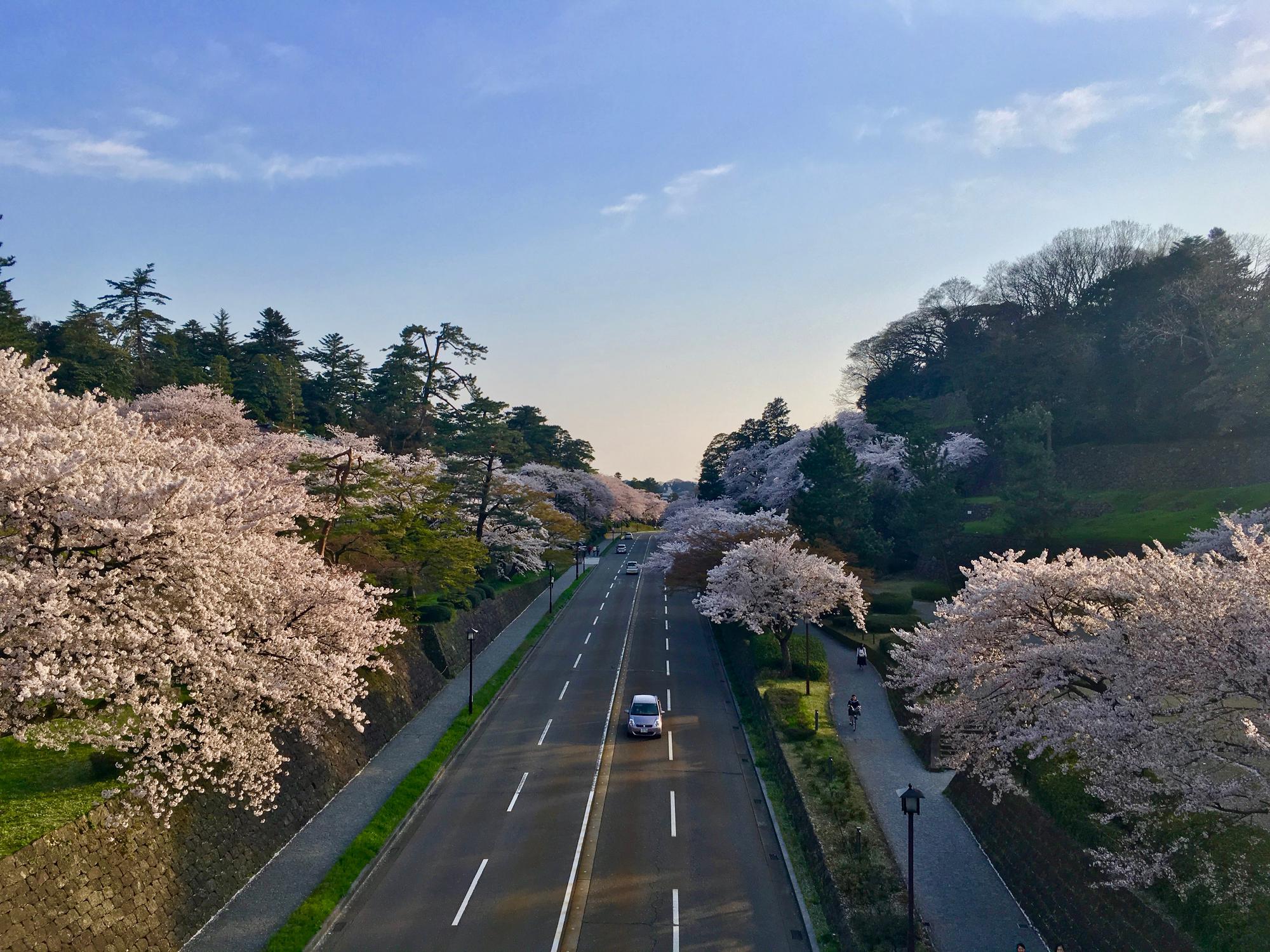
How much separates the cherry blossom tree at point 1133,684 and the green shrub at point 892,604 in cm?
2290

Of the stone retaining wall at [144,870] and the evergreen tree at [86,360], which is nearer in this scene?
the stone retaining wall at [144,870]

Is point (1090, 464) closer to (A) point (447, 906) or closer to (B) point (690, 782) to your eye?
(B) point (690, 782)

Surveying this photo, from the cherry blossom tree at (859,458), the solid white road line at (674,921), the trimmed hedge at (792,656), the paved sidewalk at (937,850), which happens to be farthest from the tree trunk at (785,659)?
the cherry blossom tree at (859,458)

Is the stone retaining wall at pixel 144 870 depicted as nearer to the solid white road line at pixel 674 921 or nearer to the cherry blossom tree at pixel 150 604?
the cherry blossom tree at pixel 150 604

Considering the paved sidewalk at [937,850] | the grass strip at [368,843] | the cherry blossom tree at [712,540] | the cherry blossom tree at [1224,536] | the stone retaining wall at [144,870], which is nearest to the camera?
the stone retaining wall at [144,870]

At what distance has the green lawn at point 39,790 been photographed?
12.2 m

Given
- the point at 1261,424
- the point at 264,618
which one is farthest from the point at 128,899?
the point at 1261,424

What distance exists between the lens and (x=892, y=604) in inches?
1571

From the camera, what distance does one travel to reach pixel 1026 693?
1452cm

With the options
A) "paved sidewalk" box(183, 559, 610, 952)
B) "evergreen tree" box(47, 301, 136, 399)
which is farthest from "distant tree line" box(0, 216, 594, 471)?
"paved sidewalk" box(183, 559, 610, 952)

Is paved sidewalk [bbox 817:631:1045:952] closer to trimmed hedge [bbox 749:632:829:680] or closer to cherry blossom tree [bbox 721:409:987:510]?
trimmed hedge [bbox 749:632:829:680]

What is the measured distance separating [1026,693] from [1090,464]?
43712 millimetres

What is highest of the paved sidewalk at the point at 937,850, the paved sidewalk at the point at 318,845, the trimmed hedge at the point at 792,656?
the trimmed hedge at the point at 792,656

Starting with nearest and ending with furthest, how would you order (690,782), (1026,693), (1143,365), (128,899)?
(128,899) → (1026,693) → (690,782) → (1143,365)
